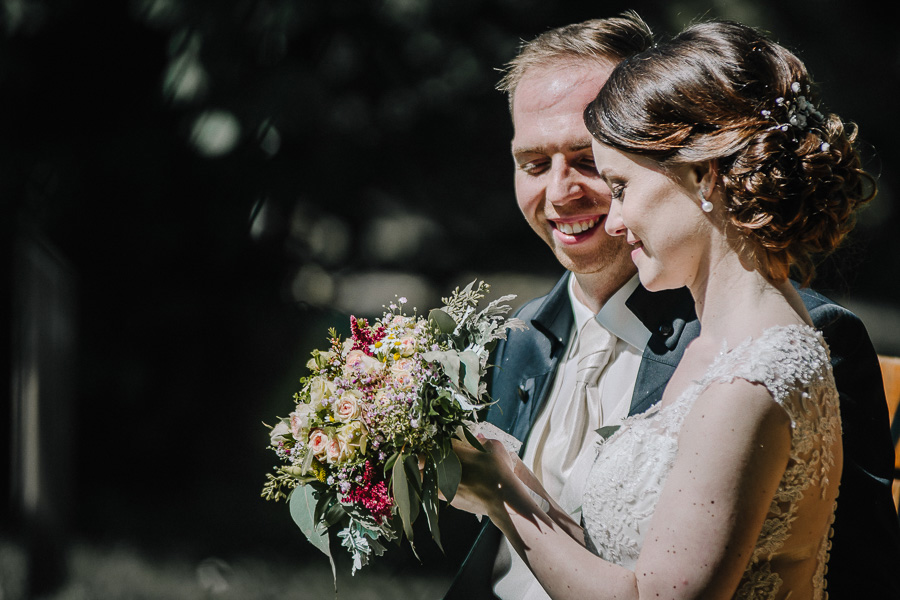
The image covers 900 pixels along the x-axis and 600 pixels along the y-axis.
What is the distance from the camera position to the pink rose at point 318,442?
1602 mm

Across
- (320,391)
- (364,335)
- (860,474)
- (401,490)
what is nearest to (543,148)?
(364,335)

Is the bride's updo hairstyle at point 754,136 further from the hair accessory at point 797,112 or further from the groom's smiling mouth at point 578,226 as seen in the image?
the groom's smiling mouth at point 578,226

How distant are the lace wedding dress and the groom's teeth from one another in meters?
0.63

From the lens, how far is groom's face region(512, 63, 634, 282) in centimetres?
203

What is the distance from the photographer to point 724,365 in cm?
135

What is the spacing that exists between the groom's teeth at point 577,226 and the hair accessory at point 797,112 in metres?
0.71

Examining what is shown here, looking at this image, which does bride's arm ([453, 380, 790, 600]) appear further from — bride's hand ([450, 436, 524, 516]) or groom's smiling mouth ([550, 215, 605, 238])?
groom's smiling mouth ([550, 215, 605, 238])

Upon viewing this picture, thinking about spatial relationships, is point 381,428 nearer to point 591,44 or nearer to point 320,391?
point 320,391

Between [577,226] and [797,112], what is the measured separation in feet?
2.43

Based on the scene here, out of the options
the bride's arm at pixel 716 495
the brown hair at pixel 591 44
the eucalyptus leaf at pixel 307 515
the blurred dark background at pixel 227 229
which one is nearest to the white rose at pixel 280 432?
the eucalyptus leaf at pixel 307 515

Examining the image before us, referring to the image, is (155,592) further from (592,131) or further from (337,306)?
(592,131)

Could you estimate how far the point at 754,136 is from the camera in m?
1.38

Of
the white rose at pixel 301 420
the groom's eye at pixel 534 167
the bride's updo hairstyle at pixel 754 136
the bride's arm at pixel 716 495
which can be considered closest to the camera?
the bride's arm at pixel 716 495

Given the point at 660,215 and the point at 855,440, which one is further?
the point at 855,440
